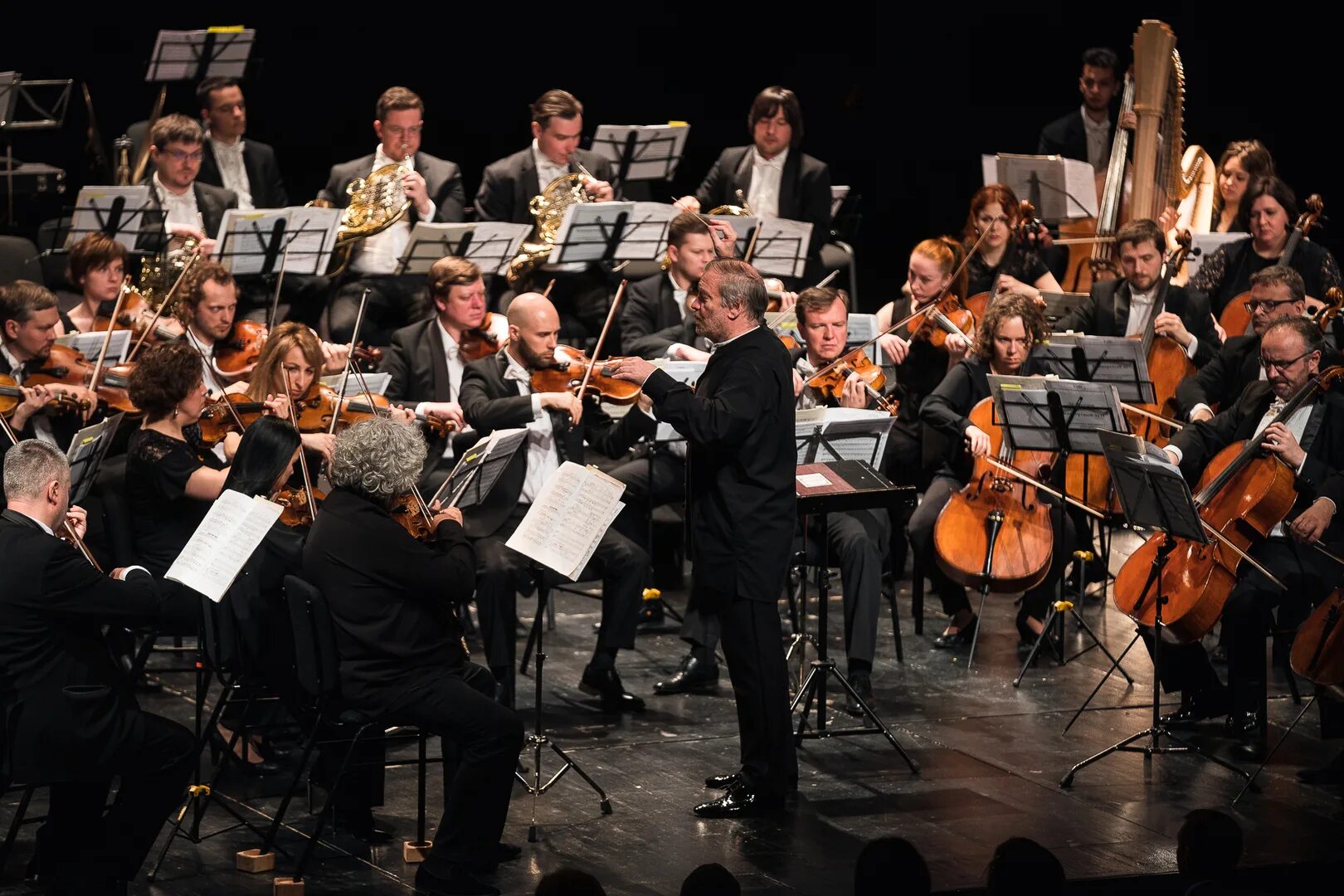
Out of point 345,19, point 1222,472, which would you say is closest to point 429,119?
point 345,19

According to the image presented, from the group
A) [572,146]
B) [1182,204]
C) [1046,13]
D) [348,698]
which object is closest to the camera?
[348,698]

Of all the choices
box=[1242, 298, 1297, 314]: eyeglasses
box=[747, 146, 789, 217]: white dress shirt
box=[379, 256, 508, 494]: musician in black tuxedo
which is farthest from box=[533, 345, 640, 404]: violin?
box=[747, 146, 789, 217]: white dress shirt

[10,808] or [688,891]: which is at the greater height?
[688,891]

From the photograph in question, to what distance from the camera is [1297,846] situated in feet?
16.3

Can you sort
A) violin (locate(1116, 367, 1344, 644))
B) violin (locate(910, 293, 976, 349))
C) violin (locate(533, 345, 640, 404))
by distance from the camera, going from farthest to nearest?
1. violin (locate(910, 293, 976, 349))
2. violin (locate(533, 345, 640, 404))
3. violin (locate(1116, 367, 1344, 644))

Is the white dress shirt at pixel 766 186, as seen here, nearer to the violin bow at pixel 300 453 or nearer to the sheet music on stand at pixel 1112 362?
the sheet music on stand at pixel 1112 362

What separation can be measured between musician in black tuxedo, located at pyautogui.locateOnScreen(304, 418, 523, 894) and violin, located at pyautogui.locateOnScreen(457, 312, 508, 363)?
7.60 feet

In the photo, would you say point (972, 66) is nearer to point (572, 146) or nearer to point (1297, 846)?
point (572, 146)

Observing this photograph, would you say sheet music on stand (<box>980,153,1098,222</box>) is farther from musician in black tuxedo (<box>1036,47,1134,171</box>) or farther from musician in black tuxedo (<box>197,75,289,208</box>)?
musician in black tuxedo (<box>197,75,289,208</box>)

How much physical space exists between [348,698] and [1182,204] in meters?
6.08

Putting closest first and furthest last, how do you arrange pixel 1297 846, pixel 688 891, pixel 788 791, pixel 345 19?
pixel 688 891, pixel 1297 846, pixel 788 791, pixel 345 19

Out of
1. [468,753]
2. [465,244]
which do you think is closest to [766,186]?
[465,244]

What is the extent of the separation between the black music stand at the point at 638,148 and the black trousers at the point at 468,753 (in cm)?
493

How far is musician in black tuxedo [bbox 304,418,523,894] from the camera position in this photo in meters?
4.57
